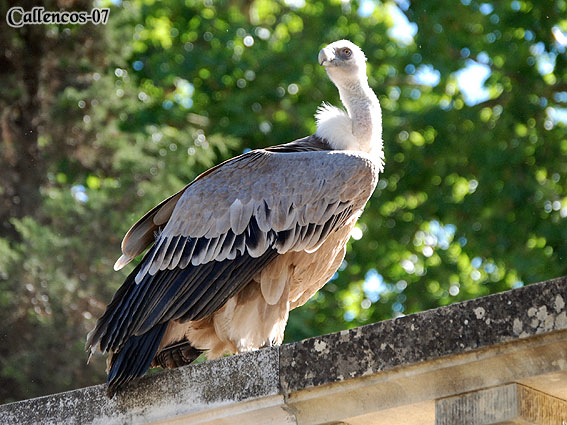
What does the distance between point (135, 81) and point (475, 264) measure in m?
5.28

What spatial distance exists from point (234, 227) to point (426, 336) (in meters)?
Answer: 2.49

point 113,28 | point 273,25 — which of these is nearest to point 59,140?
point 113,28

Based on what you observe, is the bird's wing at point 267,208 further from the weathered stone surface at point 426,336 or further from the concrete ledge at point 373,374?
the weathered stone surface at point 426,336

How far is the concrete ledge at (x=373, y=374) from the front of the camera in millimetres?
3689

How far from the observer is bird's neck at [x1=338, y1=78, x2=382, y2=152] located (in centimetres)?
682

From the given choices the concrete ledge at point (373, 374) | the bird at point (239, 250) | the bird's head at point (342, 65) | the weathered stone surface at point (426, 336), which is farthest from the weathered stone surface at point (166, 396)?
the bird's head at point (342, 65)

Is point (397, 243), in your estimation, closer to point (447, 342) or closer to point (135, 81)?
point (135, 81)

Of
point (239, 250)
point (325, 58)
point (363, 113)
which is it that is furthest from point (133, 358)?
point (325, 58)

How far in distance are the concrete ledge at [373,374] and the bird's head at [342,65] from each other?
3.11 metres

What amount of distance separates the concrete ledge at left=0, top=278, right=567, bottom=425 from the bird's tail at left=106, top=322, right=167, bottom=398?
0.12 m

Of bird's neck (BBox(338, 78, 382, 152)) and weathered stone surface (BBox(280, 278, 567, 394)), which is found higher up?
weathered stone surface (BBox(280, 278, 567, 394))

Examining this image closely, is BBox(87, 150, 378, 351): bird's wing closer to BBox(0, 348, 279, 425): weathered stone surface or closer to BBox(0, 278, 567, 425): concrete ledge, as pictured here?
BBox(0, 348, 279, 425): weathered stone surface

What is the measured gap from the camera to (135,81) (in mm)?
14203

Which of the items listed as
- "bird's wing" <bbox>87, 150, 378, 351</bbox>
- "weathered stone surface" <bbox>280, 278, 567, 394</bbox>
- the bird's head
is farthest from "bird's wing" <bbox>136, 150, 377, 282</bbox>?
"weathered stone surface" <bbox>280, 278, 567, 394</bbox>
